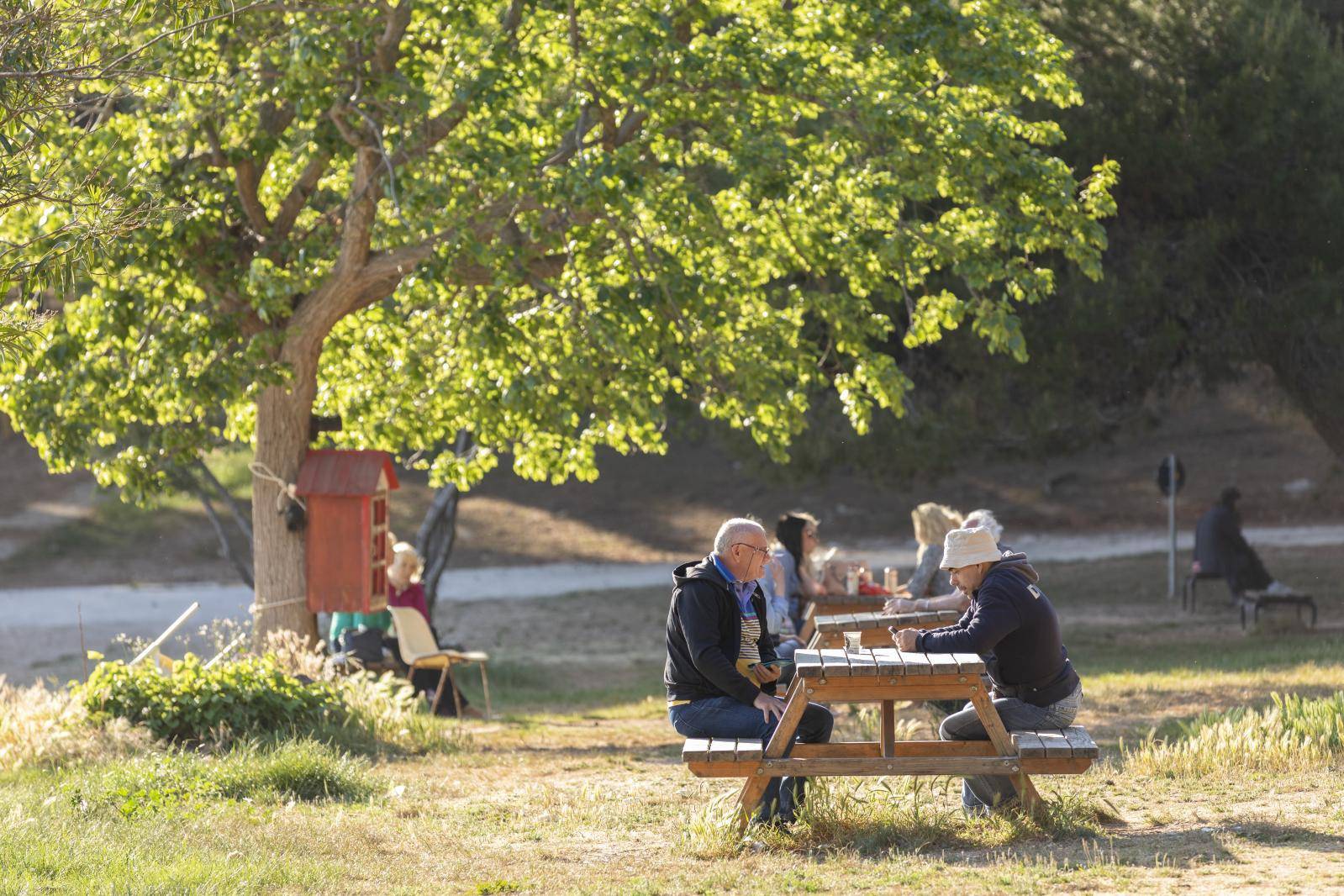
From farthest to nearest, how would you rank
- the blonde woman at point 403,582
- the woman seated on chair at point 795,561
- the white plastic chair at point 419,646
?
the blonde woman at point 403,582, the white plastic chair at point 419,646, the woman seated on chair at point 795,561

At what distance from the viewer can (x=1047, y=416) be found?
16.9m

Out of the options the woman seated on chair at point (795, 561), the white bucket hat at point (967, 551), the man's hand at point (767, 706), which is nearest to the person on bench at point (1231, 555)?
the woman seated on chair at point (795, 561)

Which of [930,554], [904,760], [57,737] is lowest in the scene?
[57,737]

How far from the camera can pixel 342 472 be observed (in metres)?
10.9

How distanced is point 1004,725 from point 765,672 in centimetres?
102

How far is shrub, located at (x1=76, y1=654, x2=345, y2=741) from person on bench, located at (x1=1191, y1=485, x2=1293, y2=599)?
1104 cm

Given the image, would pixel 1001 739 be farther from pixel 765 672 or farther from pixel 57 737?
pixel 57 737

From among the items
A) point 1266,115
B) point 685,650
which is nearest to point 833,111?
point 685,650

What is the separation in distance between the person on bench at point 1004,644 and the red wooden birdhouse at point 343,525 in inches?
206

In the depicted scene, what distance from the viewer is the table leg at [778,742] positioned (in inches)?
242

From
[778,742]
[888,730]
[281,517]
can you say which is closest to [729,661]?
[778,742]

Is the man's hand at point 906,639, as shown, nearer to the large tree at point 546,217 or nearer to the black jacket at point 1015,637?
the black jacket at point 1015,637

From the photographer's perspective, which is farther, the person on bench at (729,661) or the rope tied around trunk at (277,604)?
the rope tied around trunk at (277,604)

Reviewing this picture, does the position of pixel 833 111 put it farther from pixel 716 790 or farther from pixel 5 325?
pixel 5 325
